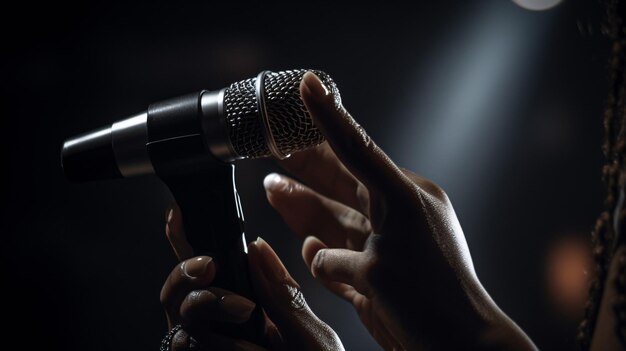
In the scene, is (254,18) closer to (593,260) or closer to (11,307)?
(11,307)

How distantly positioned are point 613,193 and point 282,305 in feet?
2.38

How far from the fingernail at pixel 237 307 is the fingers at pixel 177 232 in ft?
0.63

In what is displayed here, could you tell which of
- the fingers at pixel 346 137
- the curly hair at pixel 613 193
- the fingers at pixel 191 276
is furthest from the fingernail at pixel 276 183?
the curly hair at pixel 613 193

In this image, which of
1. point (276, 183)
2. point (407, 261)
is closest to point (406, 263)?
point (407, 261)

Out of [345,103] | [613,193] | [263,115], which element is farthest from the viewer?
[345,103]

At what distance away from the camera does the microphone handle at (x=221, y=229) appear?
3.39 ft

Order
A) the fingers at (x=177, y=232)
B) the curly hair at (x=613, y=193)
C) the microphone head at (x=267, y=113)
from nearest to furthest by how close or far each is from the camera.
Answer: the curly hair at (x=613, y=193) < the microphone head at (x=267, y=113) < the fingers at (x=177, y=232)

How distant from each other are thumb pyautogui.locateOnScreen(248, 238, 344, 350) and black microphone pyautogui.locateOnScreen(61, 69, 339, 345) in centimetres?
5

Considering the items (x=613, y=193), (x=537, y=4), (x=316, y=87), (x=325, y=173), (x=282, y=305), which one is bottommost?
(x=282, y=305)

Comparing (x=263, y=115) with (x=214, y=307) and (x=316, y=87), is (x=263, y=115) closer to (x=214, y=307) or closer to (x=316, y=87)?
(x=316, y=87)

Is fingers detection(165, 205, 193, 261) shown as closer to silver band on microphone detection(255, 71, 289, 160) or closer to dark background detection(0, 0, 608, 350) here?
silver band on microphone detection(255, 71, 289, 160)

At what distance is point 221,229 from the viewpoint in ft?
3.43

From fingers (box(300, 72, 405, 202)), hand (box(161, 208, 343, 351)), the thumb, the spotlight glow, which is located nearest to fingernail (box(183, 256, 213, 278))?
hand (box(161, 208, 343, 351))

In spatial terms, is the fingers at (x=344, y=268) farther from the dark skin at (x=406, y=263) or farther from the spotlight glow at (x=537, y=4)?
the spotlight glow at (x=537, y=4)
